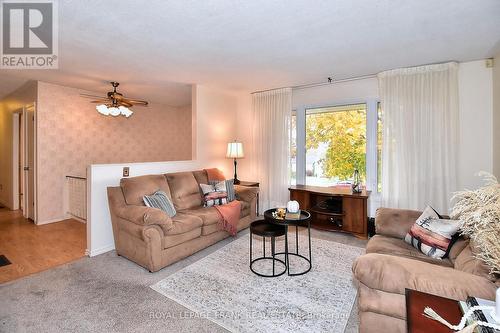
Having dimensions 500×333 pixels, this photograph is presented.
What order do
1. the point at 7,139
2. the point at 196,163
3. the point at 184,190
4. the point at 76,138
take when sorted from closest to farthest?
the point at 184,190 < the point at 196,163 < the point at 76,138 < the point at 7,139

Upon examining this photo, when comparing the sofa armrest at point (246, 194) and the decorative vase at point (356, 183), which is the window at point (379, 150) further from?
the sofa armrest at point (246, 194)

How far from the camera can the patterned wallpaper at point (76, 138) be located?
4234mm

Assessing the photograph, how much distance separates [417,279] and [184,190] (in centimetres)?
295

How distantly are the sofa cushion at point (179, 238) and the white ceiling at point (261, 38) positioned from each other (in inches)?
84.5

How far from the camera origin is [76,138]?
4.63m

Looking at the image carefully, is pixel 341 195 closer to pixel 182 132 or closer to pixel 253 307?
pixel 253 307

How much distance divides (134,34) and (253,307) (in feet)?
9.21

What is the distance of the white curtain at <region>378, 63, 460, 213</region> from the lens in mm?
3316

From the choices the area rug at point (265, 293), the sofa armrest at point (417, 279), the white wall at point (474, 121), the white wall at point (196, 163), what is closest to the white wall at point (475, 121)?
the white wall at point (474, 121)

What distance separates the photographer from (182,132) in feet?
21.5

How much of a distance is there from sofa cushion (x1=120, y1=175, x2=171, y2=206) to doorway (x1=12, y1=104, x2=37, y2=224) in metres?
2.51

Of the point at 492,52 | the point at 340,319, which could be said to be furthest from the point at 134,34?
the point at 492,52

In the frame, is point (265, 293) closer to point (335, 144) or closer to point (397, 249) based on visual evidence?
point (397, 249)

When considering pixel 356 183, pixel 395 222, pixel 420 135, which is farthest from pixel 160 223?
pixel 420 135
